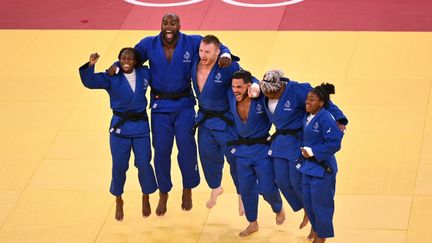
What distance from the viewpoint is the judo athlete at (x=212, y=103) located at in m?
12.6

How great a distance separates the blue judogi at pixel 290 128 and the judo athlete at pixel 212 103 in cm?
63

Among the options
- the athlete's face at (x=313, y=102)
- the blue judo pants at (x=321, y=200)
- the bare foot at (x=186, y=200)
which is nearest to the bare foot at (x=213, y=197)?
the bare foot at (x=186, y=200)

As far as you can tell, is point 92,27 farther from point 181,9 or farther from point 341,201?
point 341,201

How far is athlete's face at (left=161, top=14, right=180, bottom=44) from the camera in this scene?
12688 mm

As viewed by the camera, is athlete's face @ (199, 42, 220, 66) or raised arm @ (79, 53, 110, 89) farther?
athlete's face @ (199, 42, 220, 66)

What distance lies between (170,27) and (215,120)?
110cm

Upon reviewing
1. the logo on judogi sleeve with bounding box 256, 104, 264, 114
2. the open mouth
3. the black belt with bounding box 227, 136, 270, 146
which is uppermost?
the open mouth

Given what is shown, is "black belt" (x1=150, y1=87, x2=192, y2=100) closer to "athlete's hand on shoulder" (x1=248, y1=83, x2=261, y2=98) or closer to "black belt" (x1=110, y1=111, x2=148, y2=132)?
"black belt" (x1=110, y1=111, x2=148, y2=132)

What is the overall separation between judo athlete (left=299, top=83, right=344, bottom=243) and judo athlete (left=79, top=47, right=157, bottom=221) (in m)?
1.88

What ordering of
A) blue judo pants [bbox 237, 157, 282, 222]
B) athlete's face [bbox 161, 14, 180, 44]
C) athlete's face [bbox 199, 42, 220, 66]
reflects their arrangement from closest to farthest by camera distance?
blue judo pants [bbox 237, 157, 282, 222], athlete's face [bbox 199, 42, 220, 66], athlete's face [bbox 161, 14, 180, 44]

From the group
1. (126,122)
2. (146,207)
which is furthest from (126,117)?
(146,207)

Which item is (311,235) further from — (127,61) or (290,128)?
(127,61)

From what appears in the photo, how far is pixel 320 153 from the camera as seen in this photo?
1170 cm

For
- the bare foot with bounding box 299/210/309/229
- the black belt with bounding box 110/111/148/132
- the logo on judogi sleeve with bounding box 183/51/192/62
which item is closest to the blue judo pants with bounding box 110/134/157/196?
the black belt with bounding box 110/111/148/132
